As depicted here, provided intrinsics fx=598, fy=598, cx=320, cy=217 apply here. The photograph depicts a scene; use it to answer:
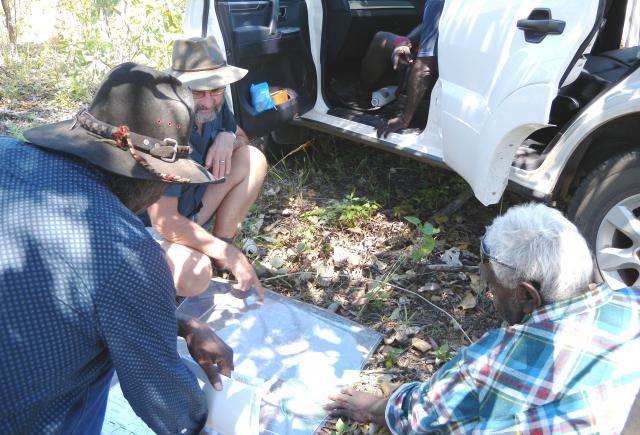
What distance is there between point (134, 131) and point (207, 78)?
154 centimetres

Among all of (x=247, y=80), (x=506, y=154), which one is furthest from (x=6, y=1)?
(x=506, y=154)

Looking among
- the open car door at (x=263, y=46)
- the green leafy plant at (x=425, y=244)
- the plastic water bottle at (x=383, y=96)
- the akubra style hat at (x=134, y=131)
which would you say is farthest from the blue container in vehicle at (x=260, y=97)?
the akubra style hat at (x=134, y=131)

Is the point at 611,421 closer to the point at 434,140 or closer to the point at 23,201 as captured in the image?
the point at 23,201

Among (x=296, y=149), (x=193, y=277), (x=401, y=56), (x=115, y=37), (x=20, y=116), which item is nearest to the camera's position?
(x=193, y=277)

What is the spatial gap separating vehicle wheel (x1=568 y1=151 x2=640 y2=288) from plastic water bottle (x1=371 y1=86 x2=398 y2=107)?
1.75 m

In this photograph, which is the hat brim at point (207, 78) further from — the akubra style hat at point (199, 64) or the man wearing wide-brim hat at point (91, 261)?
the man wearing wide-brim hat at point (91, 261)

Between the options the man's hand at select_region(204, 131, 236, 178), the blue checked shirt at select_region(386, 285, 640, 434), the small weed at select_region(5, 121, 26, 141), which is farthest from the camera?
the small weed at select_region(5, 121, 26, 141)

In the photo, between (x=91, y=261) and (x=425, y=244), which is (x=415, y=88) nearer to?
(x=425, y=244)

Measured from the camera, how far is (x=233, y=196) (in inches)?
126

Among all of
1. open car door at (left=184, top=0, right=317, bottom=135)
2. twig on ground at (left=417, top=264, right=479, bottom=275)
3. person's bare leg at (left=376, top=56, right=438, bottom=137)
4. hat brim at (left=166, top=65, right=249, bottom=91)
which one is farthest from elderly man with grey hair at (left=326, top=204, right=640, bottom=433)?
open car door at (left=184, top=0, right=317, bottom=135)

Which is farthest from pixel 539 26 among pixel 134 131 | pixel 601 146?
pixel 134 131

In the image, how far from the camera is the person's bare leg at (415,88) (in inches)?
145

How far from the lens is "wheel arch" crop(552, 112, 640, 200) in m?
2.75

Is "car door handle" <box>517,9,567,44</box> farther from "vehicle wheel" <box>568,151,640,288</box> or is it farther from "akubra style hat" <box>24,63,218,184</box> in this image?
"akubra style hat" <box>24,63,218,184</box>
